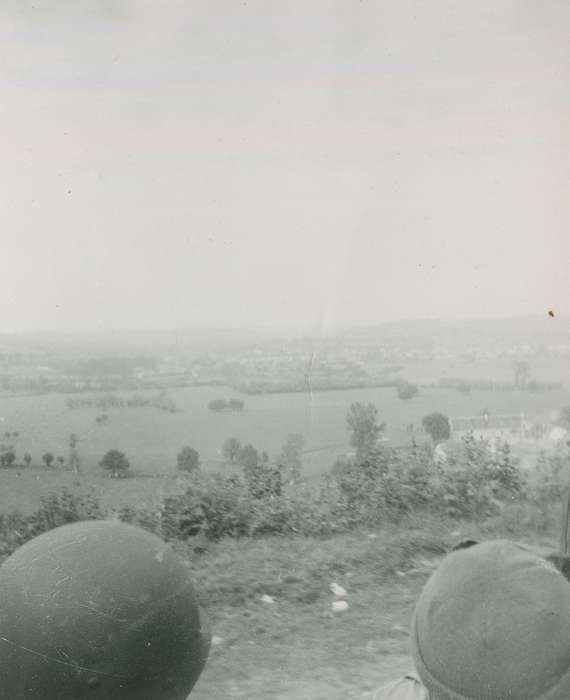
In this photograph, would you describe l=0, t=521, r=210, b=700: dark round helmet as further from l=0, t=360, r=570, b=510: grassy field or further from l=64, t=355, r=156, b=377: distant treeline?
l=64, t=355, r=156, b=377: distant treeline

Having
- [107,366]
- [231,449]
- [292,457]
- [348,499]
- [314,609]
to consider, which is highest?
[107,366]

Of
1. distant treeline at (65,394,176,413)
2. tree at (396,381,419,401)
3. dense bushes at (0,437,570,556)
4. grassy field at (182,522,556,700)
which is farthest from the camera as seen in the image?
tree at (396,381,419,401)

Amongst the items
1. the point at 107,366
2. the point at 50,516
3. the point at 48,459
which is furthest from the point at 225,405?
the point at 50,516

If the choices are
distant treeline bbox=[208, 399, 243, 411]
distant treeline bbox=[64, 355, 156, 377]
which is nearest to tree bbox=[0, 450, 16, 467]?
distant treeline bbox=[64, 355, 156, 377]

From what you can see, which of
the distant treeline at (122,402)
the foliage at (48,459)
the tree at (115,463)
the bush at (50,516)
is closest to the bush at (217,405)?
the distant treeline at (122,402)

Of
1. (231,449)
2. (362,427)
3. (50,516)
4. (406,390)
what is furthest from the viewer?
(406,390)

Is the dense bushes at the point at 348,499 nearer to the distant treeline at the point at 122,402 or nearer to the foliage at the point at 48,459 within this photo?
the foliage at the point at 48,459

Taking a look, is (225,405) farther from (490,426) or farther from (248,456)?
(490,426)
